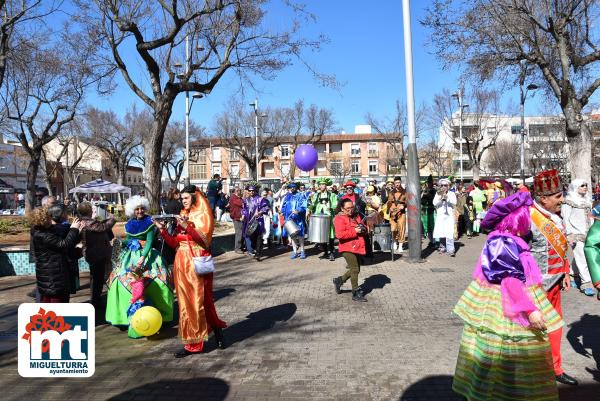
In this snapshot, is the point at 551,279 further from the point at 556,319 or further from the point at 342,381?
the point at 342,381

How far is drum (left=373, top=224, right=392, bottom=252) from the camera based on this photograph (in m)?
10.8

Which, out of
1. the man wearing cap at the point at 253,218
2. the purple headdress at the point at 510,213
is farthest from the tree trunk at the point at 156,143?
the purple headdress at the point at 510,213

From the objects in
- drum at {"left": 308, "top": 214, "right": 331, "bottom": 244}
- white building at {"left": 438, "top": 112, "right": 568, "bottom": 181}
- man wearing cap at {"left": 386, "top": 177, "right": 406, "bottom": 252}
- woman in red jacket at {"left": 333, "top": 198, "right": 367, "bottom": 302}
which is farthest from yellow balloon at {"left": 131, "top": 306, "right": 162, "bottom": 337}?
white building at {"left": 438, "top": 112, "right": 568, "bottom": 181}

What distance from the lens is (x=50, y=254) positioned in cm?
552

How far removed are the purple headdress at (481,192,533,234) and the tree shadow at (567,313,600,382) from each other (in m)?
2.02

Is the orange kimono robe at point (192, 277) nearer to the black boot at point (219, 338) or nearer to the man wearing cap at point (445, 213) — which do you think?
the black boot at point (219, 338)

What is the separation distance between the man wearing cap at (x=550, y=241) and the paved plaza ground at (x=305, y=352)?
47cm

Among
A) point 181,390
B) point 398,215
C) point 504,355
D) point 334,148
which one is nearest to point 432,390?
point 504,355

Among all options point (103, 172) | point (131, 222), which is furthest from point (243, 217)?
point (103, 172)

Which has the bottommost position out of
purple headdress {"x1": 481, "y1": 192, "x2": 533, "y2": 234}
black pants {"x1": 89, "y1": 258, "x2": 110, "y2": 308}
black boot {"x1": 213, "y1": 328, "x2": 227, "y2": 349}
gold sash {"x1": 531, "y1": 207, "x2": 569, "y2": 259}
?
black boot {"x1": 213, "y1": 328, "x2": 227, "y2": 349}

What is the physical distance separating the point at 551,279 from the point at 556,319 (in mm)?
868

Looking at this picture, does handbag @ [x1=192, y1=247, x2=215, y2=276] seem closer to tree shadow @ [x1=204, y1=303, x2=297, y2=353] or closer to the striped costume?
tree shadow @ [x1=204, y1=303, x2=297, y2=353]

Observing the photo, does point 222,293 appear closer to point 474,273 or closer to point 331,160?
point 474,273

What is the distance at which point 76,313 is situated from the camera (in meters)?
4.05
